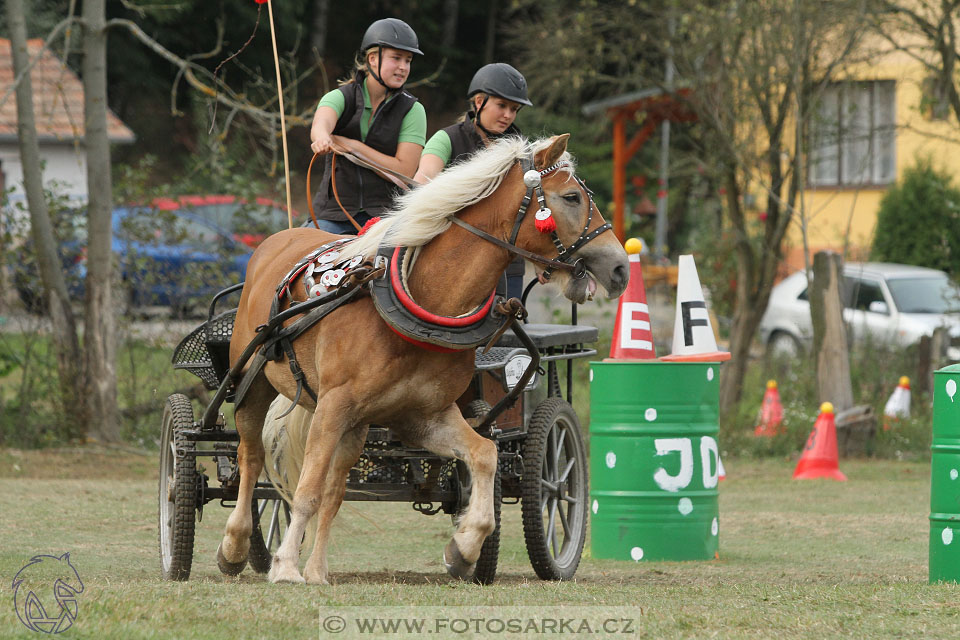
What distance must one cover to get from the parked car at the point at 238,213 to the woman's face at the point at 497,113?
6.93 metres

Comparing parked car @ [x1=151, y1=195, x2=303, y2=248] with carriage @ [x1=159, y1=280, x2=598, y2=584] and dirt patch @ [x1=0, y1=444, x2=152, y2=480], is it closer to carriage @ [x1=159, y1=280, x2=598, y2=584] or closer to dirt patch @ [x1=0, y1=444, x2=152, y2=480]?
dirt patch @ [x1=0, y1=444, x2=152, y2=480]

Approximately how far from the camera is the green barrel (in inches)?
252

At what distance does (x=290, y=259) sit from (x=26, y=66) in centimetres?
693

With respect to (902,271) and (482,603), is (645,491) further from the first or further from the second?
(902,271)

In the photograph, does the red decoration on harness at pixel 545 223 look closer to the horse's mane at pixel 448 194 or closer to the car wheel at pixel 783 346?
the horse's mane at pixel 448 194

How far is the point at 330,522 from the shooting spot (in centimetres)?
571

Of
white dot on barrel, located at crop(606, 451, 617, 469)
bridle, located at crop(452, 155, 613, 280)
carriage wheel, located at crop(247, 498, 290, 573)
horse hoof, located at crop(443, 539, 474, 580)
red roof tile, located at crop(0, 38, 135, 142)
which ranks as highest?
red roof tile, located at crop(0, 38, 135, 142)

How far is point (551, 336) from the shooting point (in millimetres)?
6758

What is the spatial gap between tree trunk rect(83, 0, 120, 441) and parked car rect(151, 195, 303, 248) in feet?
2.40

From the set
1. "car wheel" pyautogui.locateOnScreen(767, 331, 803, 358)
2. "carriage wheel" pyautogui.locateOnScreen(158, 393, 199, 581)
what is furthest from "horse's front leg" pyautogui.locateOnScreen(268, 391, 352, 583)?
"car wheel" pyautogui.locateOnScreen(767, 331, 803, 358)

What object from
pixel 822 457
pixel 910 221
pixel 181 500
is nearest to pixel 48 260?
pixel 181 500

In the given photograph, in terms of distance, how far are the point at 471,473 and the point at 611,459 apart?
2.48m

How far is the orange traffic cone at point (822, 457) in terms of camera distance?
39.6 ft

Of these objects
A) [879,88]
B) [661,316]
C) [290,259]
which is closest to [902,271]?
[879,88]
